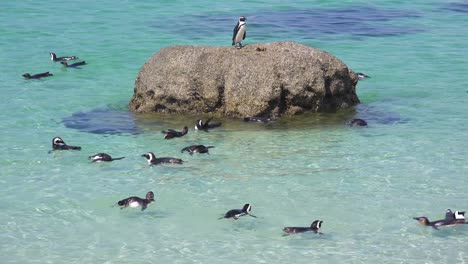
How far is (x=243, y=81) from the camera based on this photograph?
22234 mm

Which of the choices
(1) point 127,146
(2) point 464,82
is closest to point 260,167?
(1) point 127,146

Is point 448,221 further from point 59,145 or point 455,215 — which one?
point 59,145

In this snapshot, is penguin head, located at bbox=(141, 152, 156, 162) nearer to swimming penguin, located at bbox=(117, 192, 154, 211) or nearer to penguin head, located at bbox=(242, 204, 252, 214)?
swimming penguin, located at bbox=(117, 192, 154, 211)

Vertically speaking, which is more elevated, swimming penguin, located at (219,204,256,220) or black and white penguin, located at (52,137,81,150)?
swimming penguin, located at (219,204,256,220)

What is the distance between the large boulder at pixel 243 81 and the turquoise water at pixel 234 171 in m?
0.48

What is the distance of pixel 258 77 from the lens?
22141 millimetres

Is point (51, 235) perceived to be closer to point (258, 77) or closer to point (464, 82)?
point (258, 77)

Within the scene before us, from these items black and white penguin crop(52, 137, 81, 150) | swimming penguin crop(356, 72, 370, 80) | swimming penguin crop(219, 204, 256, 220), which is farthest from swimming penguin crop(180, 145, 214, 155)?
swimming penguin crop(356, 72, 370, 80)

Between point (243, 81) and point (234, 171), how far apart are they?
3.68 m

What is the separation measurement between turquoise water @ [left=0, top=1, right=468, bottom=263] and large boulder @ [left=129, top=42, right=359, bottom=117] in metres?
0.48

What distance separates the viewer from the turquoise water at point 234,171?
15.5m

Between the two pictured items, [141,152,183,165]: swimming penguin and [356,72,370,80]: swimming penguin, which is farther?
[356,72,370,80]: swimming penguin

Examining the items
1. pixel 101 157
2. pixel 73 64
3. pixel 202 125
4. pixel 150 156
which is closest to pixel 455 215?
pixel 150 156

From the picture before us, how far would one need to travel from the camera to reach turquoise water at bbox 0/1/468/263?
15.5 m
